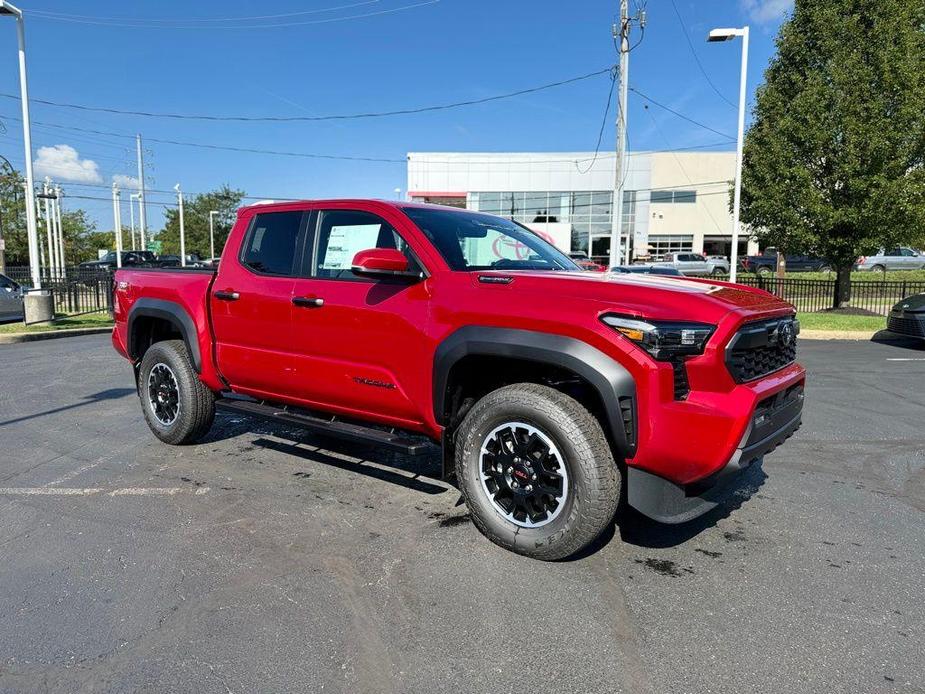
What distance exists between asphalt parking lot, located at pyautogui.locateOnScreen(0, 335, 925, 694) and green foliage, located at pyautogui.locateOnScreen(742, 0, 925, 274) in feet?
42.7

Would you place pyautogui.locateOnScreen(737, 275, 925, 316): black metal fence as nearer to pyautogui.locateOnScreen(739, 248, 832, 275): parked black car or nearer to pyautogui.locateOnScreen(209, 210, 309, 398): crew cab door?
pyautogui.locateOnScreen(209, 210, 309, 398): crew cab door

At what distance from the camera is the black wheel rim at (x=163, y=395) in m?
5.41

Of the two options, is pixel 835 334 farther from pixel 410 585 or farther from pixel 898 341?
pixel 410 585

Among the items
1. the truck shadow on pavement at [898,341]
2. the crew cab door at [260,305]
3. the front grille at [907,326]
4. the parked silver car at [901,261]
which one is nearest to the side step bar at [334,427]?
the crew cab door at [260,305]

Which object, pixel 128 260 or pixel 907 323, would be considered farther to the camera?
pixel 128 260

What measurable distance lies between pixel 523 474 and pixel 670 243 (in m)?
60.1

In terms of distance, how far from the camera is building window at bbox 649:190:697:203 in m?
58.7

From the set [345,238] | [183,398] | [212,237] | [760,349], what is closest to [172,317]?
[183,398]

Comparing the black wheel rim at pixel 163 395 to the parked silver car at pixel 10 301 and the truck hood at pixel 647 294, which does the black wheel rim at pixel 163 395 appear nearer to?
the truck hood at pixel 647 294

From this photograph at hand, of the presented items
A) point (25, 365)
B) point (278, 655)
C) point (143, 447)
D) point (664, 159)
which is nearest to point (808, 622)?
point (278, 655)

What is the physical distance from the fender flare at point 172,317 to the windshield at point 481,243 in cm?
212

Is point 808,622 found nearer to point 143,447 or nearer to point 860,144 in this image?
point 143,447

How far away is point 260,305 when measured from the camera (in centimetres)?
455

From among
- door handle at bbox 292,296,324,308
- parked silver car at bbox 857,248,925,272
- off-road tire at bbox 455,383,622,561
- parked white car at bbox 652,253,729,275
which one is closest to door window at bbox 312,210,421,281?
door handle at bbox 292,296,324,308
